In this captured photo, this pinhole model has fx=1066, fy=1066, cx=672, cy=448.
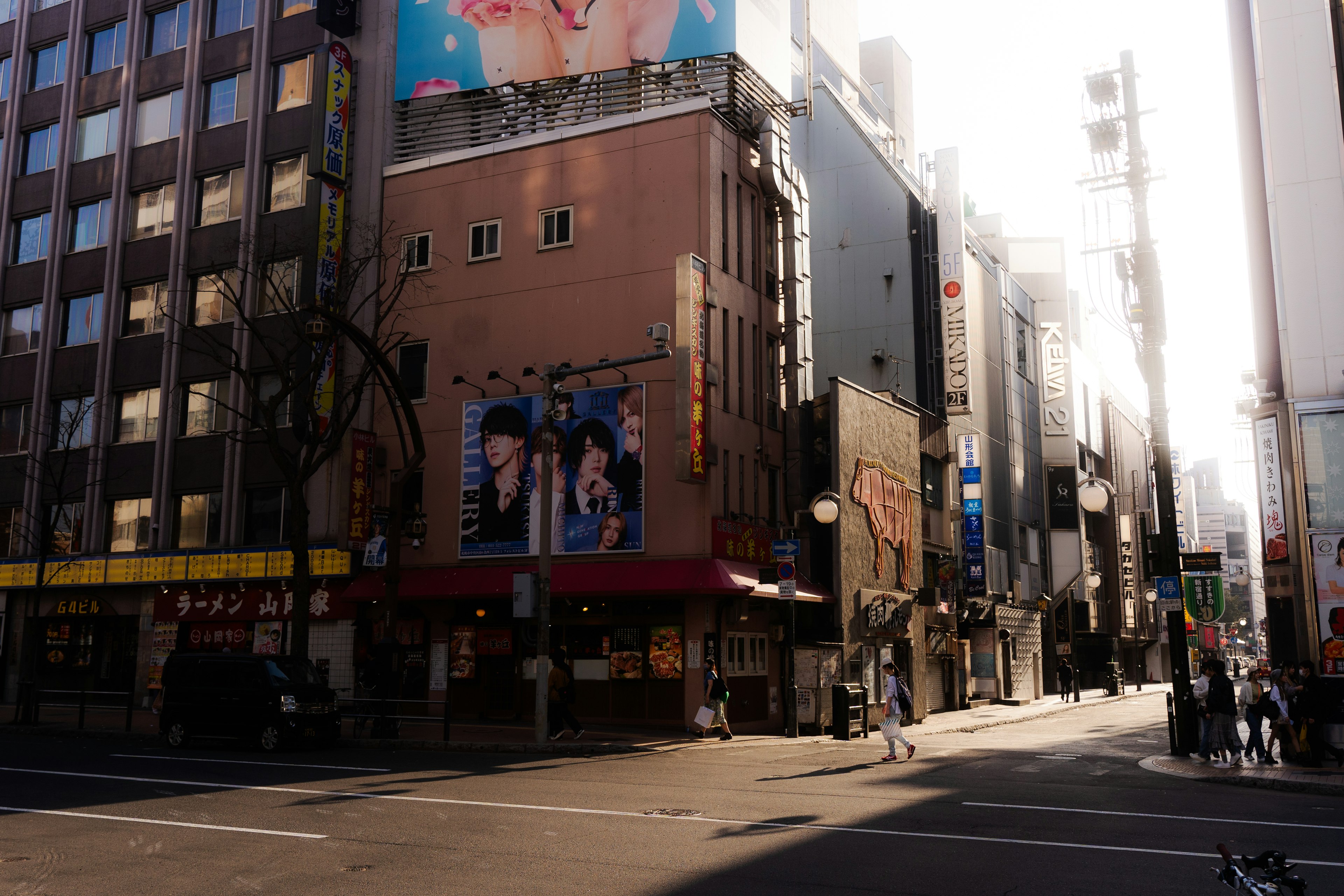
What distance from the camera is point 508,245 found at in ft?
95.7

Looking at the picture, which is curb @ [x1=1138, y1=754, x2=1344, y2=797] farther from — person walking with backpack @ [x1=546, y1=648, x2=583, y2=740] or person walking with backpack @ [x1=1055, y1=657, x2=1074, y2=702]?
person walking with backpack @ [x1=1055, y1=657, x2=1074, y2=702]

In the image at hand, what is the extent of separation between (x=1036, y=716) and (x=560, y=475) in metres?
19.5

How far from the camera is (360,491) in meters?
28.8

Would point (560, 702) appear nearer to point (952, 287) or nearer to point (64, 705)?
point (64, 705)

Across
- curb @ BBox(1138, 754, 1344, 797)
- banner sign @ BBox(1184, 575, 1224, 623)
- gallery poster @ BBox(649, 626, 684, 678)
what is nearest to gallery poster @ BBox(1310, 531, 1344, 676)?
curb @ BBox(1138, 754, 1344, 797)

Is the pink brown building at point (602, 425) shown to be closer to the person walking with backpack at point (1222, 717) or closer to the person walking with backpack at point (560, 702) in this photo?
the person walking with backpack at point (560, 702)

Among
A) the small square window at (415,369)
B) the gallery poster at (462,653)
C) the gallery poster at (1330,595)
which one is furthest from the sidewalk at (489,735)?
the gallery poster at (1330,595)

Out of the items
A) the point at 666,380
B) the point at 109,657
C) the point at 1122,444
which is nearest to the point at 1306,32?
the point at 666,380

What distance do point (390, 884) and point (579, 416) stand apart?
18.9 metres

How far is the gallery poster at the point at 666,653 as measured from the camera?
83.7ft

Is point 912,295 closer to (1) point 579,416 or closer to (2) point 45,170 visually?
(1) point 579,416

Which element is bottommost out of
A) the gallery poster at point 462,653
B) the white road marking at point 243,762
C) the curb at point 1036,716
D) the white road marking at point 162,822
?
the curb at point 1036,716

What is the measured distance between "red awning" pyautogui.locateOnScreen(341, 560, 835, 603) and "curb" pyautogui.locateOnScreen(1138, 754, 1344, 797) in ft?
33.5

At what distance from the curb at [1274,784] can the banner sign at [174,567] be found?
2126 centimetres
